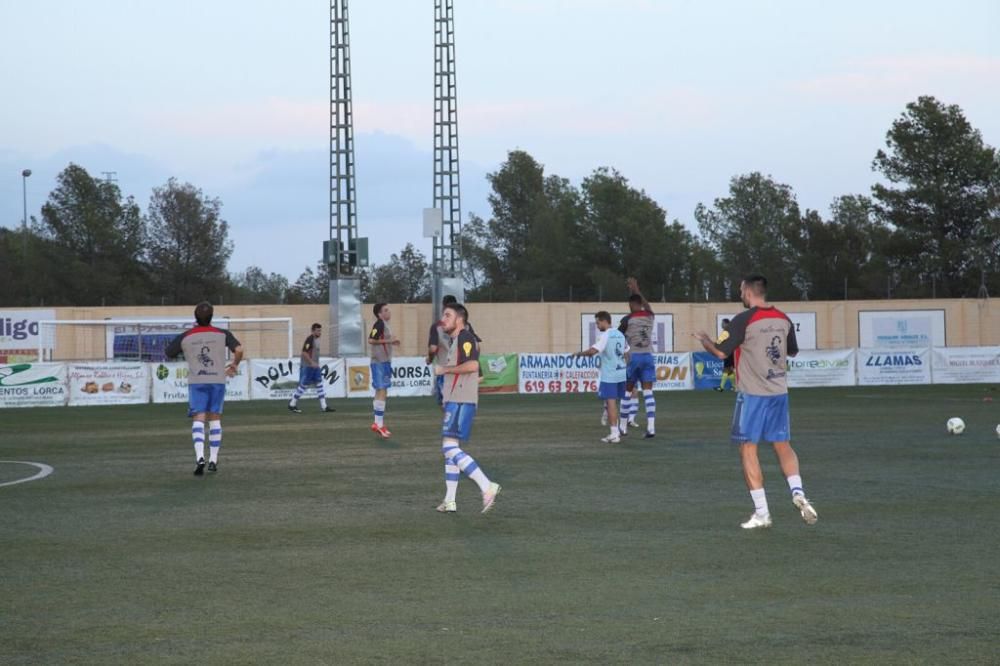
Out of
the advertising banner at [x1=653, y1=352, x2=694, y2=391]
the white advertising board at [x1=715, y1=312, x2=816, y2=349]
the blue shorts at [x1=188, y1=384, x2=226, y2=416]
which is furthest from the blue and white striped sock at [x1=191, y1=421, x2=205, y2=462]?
the white advertising board at [x1=715, y1=312, x2=816, y2=349]

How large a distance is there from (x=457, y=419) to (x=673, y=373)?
3142 centimetres

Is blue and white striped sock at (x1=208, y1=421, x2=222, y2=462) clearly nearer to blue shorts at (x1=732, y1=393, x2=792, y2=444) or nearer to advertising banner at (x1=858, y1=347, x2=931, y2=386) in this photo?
blue shorts at (x1=732, y1=393, x2=792, y2=444)

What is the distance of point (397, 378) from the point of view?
135 feet

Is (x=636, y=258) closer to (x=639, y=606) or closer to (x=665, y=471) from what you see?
(x=665, y=471)

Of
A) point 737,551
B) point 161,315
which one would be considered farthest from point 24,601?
point 161,315

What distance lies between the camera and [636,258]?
86.1m

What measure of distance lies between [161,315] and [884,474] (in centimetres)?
4518

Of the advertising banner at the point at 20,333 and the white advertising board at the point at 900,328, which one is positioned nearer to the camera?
the advertising banner at the point at 20,333

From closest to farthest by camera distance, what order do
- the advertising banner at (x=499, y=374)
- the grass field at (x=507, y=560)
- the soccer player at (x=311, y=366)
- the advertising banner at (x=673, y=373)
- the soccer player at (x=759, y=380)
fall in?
the grass field at (x=507, y=560)
the soccer player at (x=759, y=380)
the soccer player at (x=311, y=366)
the advertising banner at (x=499, y=374)
the advertising banner at (x=673, y=373)

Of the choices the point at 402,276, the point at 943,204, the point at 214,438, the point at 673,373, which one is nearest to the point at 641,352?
the point at 214,438

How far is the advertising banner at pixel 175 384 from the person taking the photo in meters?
38.3

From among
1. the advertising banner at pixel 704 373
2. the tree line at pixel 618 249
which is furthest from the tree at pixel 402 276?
the advertising banner at pixel 704 373

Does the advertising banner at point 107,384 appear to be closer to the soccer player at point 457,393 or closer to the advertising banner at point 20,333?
the advertising banner at point 20,333

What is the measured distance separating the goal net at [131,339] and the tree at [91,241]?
2433 centimetres
